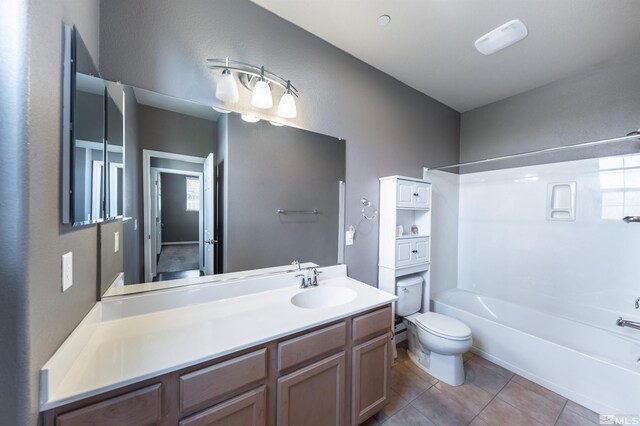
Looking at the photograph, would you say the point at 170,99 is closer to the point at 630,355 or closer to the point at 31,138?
the point at 31,138

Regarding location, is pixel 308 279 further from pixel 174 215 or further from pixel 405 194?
pixel 405 194

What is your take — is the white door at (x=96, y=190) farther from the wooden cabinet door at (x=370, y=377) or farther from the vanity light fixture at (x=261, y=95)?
the wooden cabinet door at (x=370, y=377)

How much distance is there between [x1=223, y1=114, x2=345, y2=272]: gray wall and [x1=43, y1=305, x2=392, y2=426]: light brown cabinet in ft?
2.14

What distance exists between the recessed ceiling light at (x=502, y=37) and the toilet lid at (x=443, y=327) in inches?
91.8

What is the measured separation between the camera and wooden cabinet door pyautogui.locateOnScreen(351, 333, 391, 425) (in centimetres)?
138

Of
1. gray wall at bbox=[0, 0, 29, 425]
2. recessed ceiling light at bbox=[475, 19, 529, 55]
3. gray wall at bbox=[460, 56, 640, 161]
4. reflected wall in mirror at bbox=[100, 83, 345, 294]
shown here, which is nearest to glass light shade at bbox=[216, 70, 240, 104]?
reflected wall in mirror at bbox=[100, 83, 345, 294]

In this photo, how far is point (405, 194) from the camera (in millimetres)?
2252

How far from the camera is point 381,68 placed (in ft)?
7.43

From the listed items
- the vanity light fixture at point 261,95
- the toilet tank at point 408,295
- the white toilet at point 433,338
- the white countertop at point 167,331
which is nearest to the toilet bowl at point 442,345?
the white toilet at point 433,338

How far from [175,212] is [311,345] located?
109cm

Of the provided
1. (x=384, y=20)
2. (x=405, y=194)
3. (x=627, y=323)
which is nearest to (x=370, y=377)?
(x=405, y=194)

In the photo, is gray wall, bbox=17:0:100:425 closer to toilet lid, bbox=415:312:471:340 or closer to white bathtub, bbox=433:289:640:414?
toilet lid, bbox=415:312:471:340

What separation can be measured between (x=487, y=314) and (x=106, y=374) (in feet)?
10.8

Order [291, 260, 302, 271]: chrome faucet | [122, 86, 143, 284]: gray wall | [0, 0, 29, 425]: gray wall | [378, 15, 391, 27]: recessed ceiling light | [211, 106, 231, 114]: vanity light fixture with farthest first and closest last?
[291, 260, 302, 271]: chrome faucet
[378, 15, 391, 27]: recessed ceiling light
[211, 106, 231, 114]: vanity light fixture
[122, 86, 143, 284]: gray wall
[0, 0, 29, 425]: gray wall
